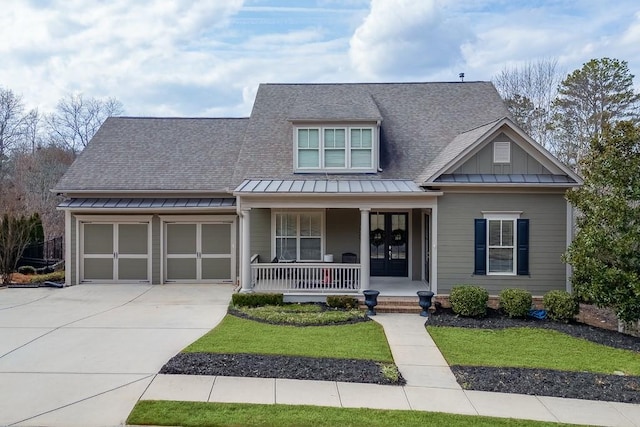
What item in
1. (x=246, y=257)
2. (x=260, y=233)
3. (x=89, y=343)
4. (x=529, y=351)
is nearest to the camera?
(x=89, y=343)

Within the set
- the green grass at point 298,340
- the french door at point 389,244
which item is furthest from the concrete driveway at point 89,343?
the french door at point 389,244

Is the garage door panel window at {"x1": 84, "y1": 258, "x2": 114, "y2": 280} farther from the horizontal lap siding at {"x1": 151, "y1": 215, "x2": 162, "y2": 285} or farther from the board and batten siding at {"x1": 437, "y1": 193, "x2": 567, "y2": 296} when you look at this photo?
the board and batten siding at {"x1": 437, "y1": 193, "x2": 567, "y2": 296}

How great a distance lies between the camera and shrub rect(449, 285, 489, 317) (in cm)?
1106

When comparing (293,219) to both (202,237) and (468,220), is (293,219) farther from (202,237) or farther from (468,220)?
(468,220)

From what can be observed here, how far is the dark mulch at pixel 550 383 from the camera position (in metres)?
6.51

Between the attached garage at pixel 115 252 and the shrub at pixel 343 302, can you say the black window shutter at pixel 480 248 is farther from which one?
the attached garage at pixel 115 252

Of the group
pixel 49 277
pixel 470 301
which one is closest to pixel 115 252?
pixel 49 277

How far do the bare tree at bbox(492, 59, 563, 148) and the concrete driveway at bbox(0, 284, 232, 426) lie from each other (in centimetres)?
2268

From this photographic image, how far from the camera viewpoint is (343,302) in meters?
11.7

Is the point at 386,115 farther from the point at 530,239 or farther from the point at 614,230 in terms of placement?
the point at 614,230

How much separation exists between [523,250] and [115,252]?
45.1 ft

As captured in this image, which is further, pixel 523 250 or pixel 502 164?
pixel 502 164

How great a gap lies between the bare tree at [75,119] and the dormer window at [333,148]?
97.5 ft

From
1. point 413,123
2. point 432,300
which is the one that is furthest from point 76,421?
point 413,123
